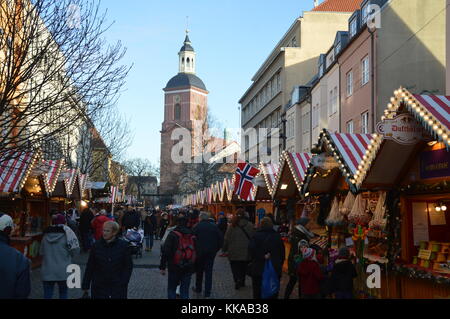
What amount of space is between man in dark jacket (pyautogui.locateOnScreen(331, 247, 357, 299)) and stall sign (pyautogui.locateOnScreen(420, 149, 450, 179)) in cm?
195

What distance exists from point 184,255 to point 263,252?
1395 mm

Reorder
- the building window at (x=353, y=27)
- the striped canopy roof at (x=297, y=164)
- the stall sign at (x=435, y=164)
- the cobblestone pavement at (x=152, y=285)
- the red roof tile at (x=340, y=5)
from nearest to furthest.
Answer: the stall sign at (x=435, y=164)
the cobblestone pavement at (x=152, y=285)
the striped canopy roof at (x=297, y=164)
the building window at (x=353, y=27)
the red roof tile at (x=340, y=5)

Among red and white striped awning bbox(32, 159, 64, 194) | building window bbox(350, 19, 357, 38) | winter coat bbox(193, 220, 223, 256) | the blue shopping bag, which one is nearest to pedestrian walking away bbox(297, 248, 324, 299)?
the blue shopping bag

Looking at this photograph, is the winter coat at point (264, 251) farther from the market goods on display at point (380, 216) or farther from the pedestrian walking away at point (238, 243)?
the pedestrian walking away at point (238, 243)

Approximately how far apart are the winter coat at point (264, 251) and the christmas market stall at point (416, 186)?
2.00 m

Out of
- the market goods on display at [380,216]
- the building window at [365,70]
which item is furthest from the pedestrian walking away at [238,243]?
the building window at [365,70]

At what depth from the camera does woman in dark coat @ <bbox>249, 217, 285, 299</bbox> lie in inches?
419

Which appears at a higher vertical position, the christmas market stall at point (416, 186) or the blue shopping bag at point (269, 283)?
the christmas market stall at point (416, 186)

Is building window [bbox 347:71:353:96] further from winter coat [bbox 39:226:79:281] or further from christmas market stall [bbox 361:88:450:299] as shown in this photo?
winter coat [bbox 39:226:79:281]

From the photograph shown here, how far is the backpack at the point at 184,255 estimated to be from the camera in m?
10.1

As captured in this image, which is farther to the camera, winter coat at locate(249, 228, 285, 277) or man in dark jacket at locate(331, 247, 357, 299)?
winter coat at locate(249, 228, 285, 277)

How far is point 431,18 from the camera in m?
29.1

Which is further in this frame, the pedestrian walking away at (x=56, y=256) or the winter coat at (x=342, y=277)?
the pedestrian walking away at (x=56, y=256)
